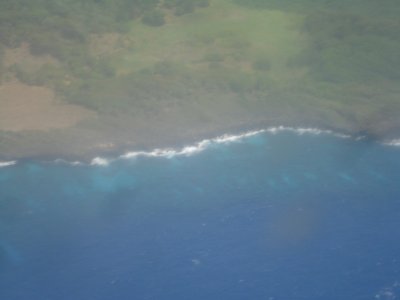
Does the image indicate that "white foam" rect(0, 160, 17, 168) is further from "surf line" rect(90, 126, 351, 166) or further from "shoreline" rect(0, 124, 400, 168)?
"surf line" rect(90, 126, 351, 166)

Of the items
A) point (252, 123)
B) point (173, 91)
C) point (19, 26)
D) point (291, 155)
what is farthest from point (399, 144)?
point (19, 26)

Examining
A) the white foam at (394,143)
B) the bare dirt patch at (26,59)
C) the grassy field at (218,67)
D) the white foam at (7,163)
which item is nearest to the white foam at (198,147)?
the white foam at (7,163)

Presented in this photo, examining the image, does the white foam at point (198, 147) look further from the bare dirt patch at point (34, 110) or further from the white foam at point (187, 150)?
the bare dirt patch at point (34, 110)

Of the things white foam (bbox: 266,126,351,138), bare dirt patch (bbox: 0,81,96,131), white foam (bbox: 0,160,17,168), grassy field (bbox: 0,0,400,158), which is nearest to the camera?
white foam (bbox: 0,160,17,168)

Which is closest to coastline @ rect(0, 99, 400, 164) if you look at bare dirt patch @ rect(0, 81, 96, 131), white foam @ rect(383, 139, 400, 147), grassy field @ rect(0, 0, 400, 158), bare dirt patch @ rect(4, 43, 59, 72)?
white foam @ rect(383, 139, 400, 147)

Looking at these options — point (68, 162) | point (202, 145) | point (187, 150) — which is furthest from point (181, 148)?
→ point (68, 162)

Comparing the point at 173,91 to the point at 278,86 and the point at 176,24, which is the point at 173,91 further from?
the point at 176,24
